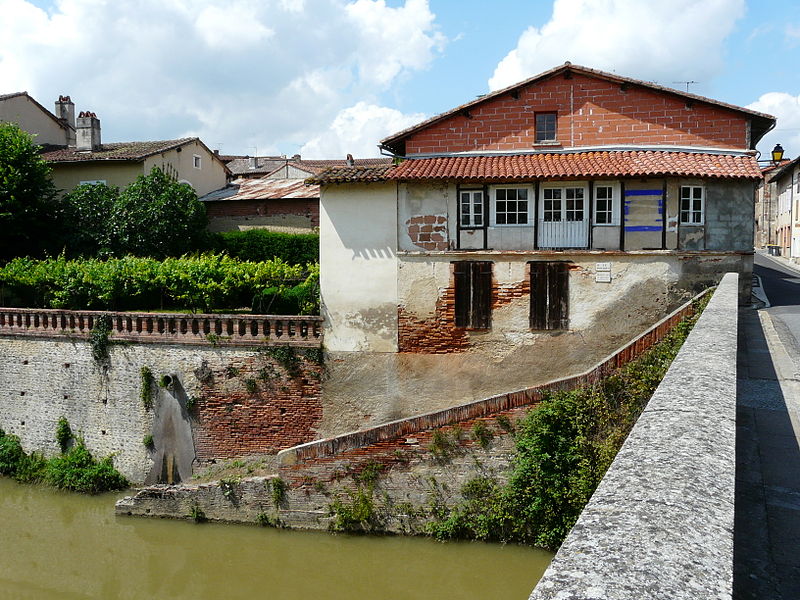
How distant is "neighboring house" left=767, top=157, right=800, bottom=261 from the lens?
4086 cm

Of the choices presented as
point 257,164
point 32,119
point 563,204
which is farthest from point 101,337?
point 257,164

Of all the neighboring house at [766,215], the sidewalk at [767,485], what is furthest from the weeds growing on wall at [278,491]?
the neighboring house at [766,215]

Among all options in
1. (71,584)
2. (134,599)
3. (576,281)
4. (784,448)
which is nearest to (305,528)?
(134,599)

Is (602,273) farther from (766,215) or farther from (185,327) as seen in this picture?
(766,215)

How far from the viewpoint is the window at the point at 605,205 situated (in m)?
16.4

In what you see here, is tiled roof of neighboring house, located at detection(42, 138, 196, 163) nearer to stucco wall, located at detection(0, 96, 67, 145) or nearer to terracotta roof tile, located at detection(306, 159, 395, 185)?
stucco wall, located at detection(0, 96, 67, 145)

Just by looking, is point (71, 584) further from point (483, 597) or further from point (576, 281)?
point (576, 281)

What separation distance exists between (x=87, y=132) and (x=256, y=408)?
20357 millimetres

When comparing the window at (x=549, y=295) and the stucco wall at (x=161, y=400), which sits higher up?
the window at (x=549, y=295)

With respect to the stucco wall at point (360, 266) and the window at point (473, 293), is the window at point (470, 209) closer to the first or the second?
the window at point (473, 293)

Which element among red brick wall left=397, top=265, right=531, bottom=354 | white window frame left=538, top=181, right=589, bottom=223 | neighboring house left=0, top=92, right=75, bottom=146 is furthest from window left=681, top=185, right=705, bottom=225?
neighboring house left=0, top=92, right=75, bottom=146

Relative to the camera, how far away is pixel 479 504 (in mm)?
14562

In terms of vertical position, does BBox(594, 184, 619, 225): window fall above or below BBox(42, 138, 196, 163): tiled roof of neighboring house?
below

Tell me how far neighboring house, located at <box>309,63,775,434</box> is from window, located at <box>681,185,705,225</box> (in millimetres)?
34
